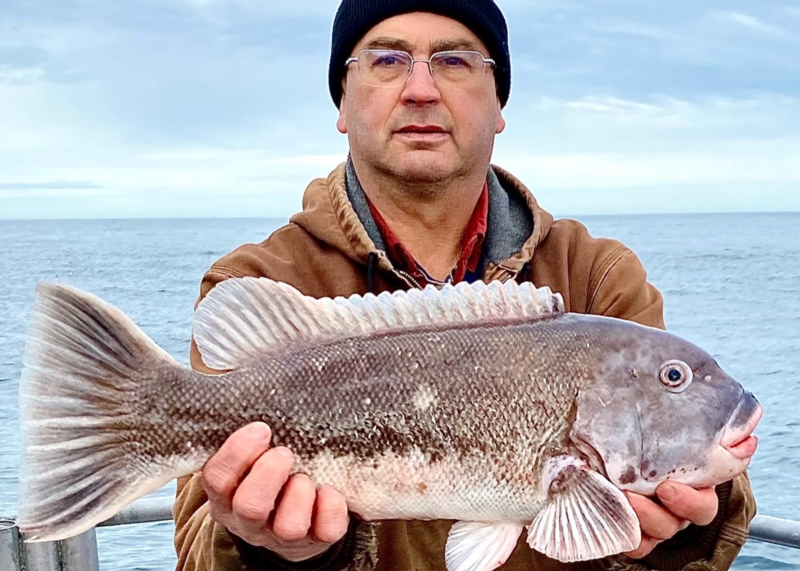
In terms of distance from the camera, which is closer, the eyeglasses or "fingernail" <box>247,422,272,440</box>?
"fingernail" <box>247,422,272,440</box>

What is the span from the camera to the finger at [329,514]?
2.26m

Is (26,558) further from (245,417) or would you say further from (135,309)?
(135,309)

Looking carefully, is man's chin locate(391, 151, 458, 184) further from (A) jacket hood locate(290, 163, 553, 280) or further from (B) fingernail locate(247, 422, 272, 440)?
(B) fingernail locate(247, 422, 272, 440)

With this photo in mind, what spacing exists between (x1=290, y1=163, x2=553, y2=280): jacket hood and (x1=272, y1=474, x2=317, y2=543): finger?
1.01 meters

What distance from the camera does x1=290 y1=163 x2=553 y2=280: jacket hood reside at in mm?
3111

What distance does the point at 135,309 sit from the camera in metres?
26.5

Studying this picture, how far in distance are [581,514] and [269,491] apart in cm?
82

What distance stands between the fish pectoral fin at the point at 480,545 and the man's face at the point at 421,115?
1307 millimetres

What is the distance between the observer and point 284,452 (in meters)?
2.26

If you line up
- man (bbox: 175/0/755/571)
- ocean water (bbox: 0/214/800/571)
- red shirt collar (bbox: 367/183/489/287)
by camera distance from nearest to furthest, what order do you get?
man (bbox: 175/0/755/571), red shirt collar (bbox: 367/183/489/287), ocean water (bbox: 0/214/800/571)

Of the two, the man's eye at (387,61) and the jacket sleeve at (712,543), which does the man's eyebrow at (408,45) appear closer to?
the man's eye at (387,61)

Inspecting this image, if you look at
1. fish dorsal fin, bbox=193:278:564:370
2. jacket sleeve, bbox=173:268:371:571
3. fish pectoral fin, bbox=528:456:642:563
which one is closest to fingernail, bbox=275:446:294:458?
fish dorsal fin, bbox=193:278:564:370

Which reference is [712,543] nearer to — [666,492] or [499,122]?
[666,492]

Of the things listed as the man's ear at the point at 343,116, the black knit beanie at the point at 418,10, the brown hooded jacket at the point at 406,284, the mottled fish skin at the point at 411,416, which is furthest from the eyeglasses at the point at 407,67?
the mottled fish skin at the point at 411,416
